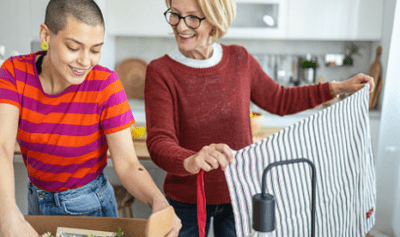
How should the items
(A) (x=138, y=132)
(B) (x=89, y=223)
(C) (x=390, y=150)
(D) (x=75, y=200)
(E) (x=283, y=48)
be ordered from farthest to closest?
1. (E) (x=283, y=48)
2. (C) (x=390, y=150)
3. (A) (x=138, y=132)
4. (D) (x=75, y=200)
5. (B) (x=89, y=223)

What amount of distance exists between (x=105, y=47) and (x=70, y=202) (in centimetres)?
247

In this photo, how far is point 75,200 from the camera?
3.33ft

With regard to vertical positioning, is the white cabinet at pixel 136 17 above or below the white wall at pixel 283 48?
above

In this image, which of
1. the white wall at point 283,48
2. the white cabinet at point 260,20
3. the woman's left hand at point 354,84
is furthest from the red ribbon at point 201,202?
the white wall at point 283,48

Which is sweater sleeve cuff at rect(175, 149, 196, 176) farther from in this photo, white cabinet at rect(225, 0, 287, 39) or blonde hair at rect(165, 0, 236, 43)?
white cabinet at rect(225, 0, 287, 39)

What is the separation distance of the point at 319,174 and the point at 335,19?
8.36 ft

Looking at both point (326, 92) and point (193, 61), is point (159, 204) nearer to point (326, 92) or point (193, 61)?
point (193, 61)

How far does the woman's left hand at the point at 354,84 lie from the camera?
1138 millimetres

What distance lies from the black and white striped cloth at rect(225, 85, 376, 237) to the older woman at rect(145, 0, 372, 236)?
0.78 ft

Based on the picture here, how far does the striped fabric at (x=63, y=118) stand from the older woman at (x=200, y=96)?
0.43 ft

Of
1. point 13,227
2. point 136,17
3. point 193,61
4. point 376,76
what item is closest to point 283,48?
point 376,76

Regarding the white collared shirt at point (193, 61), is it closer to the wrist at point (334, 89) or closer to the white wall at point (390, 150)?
the wrist at point (334, 89)

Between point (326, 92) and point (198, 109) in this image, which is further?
point (326, 92)

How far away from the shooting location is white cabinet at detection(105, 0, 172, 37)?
10.3 ft
